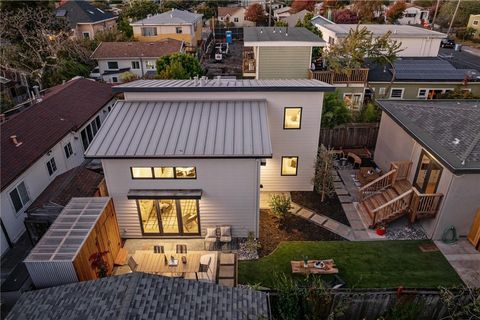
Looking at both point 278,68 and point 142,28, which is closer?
point 278,68

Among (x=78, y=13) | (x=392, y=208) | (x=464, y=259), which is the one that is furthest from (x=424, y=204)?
(x=78, y=13)

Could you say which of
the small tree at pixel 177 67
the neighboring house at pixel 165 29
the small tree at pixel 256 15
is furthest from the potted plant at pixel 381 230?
the small tree at pixel 256 15

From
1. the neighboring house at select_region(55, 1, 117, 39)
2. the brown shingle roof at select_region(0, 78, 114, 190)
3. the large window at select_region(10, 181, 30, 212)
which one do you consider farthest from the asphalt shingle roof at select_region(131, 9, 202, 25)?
the large window at select_region(10, 181, 30, 212)

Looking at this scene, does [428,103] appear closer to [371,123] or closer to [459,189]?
[371,123]

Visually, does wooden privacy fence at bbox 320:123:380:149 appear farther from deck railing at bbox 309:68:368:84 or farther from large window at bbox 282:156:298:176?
→ large window at bbox 282:156:298:176

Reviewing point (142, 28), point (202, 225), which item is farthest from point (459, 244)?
point (142, 28)

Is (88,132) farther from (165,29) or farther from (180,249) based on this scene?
(165,29)

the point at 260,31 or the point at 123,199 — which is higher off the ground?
the point at 260,31
